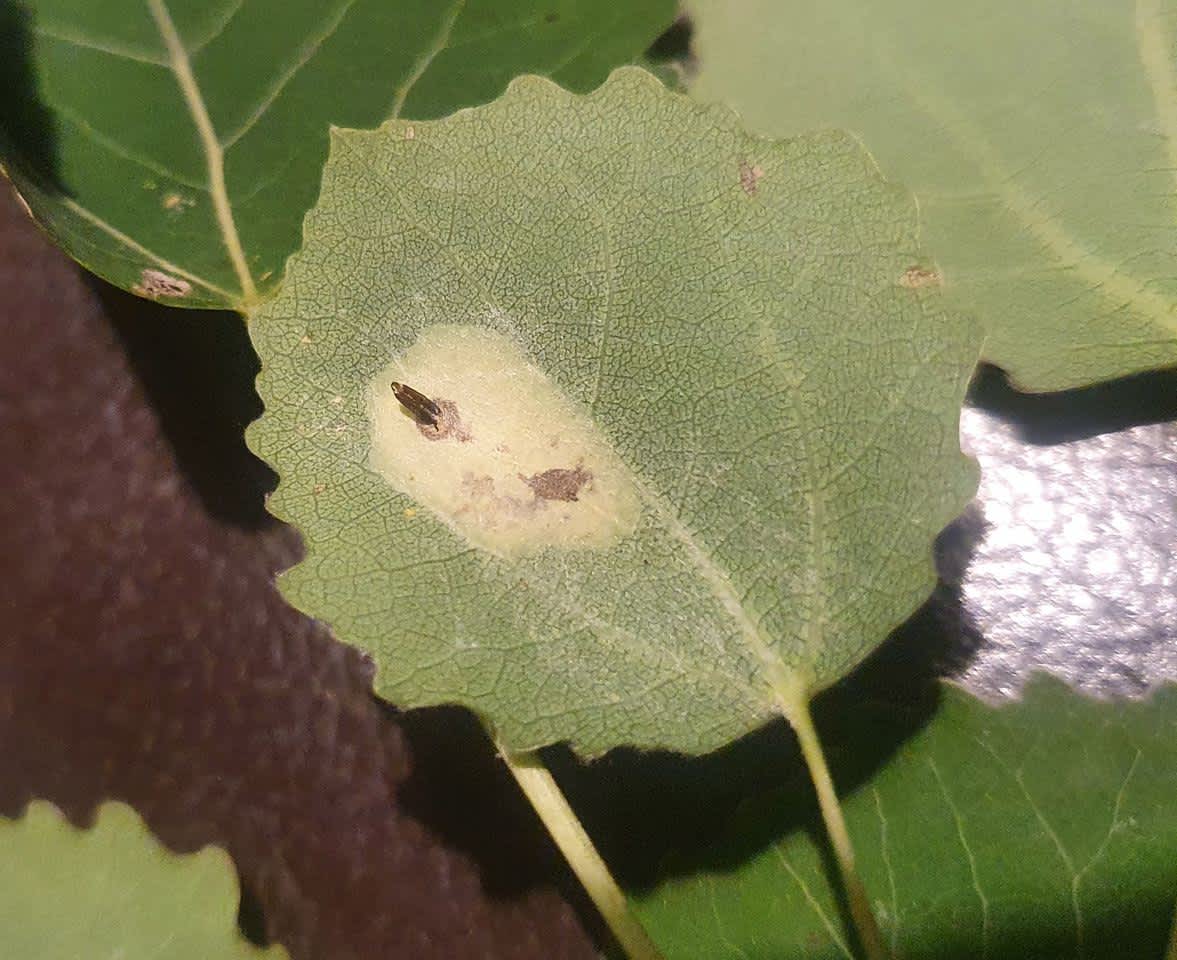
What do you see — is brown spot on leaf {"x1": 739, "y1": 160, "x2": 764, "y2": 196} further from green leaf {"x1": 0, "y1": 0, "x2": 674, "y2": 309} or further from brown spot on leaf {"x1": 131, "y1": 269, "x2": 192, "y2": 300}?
brown spot on leaf {"x1": 131, "y1": 269, "x2": 192, "y2": 300}

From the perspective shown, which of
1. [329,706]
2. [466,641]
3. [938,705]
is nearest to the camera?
[466,641]

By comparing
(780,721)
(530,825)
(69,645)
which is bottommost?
(69,645)

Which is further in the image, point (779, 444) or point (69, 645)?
point (69, 645)

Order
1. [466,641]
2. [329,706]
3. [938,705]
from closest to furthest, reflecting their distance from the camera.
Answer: [466,641], [938,705], [329,706]

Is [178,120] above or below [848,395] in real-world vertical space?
below

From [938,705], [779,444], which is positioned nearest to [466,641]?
[779,444]

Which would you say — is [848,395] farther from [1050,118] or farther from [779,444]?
[1050,118]

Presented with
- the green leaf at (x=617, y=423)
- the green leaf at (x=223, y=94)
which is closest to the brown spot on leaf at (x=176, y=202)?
the green leaf at (x=223, y=94)

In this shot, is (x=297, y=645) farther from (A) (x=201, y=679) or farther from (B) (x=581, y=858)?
(B) (x=581, y=858)

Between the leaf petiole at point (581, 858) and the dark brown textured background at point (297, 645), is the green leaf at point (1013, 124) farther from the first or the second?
the leaf petiole at point (581, 858)
